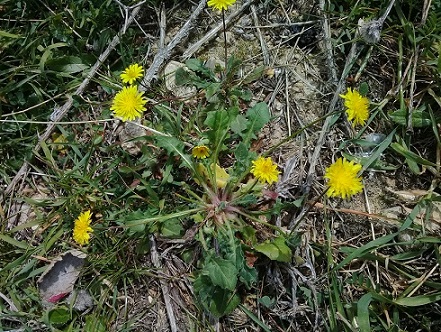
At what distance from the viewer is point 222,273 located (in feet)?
8.14

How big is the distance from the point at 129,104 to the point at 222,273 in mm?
987

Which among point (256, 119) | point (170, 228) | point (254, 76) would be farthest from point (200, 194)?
point (254, 76)

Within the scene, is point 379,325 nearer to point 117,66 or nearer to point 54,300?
point 54,300

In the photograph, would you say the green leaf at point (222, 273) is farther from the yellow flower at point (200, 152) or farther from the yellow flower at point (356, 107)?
the yellow flower at point (356, 107)

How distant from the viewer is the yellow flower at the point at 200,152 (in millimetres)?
2697

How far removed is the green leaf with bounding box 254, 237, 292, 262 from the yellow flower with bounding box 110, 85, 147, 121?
94 centimetres

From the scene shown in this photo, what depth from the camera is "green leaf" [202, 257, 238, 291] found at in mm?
2461

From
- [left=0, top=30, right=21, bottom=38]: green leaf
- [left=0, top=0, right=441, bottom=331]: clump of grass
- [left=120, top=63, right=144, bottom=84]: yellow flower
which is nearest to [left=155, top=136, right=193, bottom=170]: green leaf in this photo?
[left=0, top=0, right=441, bottom=331]: clump of grass

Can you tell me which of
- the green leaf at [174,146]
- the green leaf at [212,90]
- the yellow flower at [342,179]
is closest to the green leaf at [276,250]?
the yellow flower at [342,179]

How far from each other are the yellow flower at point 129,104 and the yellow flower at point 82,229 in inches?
23.9

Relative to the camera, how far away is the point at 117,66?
3.12 meters

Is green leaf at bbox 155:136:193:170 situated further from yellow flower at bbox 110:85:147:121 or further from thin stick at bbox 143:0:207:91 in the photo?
thin stick at bbox 143:0:207:91

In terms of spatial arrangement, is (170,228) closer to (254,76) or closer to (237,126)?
(237,126)

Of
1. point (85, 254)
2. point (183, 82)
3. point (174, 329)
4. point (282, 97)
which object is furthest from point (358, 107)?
point (85, 254)
